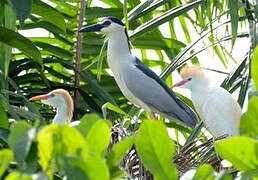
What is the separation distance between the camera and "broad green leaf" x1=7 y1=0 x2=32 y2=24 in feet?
2.65

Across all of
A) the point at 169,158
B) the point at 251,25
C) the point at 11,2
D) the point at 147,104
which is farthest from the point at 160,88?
the point at 169,158

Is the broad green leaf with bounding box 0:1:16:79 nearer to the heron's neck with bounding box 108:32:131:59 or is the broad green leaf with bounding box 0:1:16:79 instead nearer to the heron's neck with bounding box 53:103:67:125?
the heron's neck with bounding box 53:103:67:125

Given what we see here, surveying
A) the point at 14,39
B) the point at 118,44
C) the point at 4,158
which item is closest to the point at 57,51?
the point at 118,44

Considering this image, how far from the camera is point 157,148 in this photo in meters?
0.54

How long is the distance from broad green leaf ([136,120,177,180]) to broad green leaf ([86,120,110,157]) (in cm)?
4

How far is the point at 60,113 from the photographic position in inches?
106

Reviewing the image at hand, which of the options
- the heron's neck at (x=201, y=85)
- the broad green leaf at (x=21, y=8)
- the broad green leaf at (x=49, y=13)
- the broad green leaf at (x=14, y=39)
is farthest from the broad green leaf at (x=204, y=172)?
the heron's neck at (x=201, y=85)

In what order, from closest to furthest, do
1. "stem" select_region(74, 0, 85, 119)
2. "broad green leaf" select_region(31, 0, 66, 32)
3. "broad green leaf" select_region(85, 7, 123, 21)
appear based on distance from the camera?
"broad green leaf" select_region(31, 0, 66, 32), "stem" select_region(74, 0, 85, 119), "broad green leaf" select_region(85, 7, 123, 21)

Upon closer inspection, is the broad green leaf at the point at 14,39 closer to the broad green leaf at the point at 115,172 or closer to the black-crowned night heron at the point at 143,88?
the broad green leaf at the point at 115,172

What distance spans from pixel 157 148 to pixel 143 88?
2.45 m

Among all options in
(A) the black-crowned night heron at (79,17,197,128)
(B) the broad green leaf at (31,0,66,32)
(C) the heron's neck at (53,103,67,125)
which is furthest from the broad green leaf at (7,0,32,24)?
(A) the black-crowned night heron at (79,17,197,128)

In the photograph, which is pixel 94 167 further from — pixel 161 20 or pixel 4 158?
pixel 161 20

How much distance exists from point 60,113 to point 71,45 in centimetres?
94

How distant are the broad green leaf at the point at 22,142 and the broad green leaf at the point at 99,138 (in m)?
0.05
